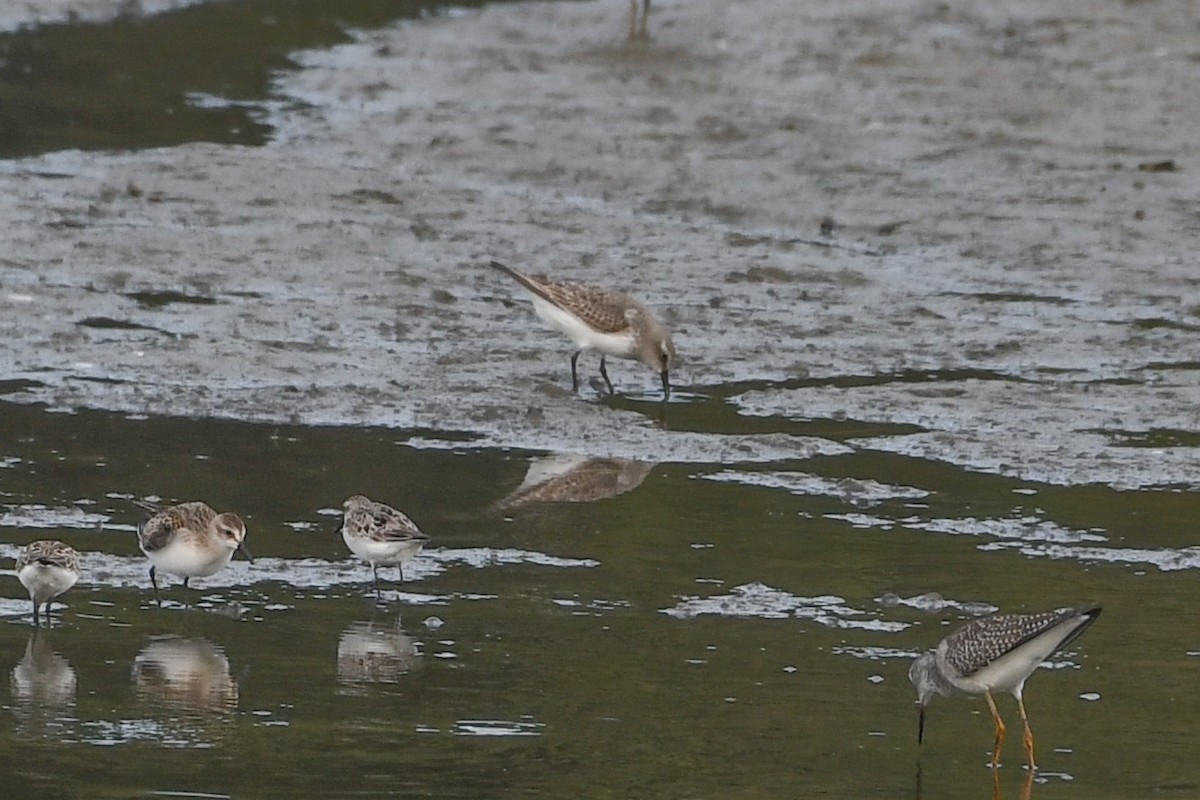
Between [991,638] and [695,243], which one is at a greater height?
[695,243]

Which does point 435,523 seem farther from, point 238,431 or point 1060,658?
point 1060,658

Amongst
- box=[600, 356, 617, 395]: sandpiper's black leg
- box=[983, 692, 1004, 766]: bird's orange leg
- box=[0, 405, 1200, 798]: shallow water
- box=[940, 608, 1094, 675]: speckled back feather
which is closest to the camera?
box=[0, 405, 1200, 798]: shallow water

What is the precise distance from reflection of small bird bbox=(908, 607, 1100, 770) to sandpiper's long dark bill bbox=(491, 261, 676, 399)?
5.51 m

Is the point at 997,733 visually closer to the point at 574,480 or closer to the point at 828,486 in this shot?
the point at 828,486

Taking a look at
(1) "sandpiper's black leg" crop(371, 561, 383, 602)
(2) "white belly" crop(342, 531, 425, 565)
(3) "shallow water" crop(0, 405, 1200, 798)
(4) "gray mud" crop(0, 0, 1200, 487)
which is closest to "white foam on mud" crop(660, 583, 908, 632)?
(3) "shallow water" crop(0, 405, 1200, 798)

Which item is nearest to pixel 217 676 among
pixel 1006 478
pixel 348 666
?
pixel 348 666

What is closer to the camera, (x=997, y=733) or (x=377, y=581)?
(x=997, y=733)

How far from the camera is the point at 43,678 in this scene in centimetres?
810

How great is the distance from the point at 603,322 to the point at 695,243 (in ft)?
11.9

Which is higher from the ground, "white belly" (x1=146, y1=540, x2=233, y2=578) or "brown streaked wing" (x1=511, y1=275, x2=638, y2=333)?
"brown streaked wing" (x1=511, y1=275, x2=638, y2=333)

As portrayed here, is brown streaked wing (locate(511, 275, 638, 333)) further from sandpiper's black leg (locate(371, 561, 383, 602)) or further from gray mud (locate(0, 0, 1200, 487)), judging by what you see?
sandpiper's black leg (locate(371, 561, 383, 602))

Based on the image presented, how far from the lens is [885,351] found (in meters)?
14.3

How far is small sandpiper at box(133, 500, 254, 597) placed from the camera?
8992 millimetres

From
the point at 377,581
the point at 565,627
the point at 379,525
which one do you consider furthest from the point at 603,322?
the point at 565,627
